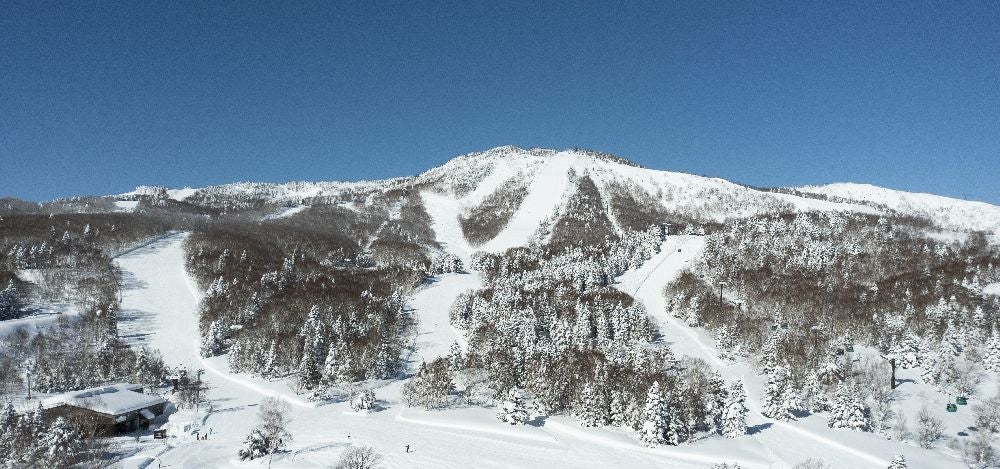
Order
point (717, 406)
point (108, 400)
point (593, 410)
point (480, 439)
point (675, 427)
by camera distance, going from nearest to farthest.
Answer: point (675, 427) < point (480, 439) < point (717, 406) < point (593, 410) < point (108, 400)

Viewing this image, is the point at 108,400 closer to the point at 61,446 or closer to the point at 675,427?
the point at 61,446

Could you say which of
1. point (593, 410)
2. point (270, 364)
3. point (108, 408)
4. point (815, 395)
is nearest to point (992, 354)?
point (815, 395)

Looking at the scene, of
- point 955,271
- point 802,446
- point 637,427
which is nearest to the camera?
point 802,446

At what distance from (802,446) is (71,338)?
114m

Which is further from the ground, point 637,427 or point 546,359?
point 546,359

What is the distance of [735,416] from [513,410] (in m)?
23.7

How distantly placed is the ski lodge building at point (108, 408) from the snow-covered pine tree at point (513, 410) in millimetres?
41917

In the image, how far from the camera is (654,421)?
55.6m

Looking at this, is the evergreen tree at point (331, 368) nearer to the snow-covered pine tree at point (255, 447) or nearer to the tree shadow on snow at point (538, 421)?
the snow-covered pine tree at point (255, 447)

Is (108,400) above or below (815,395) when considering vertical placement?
below

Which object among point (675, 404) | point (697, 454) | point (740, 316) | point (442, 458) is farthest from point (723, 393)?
point (740, 316)

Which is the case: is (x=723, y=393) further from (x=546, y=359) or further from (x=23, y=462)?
(x=23, y=462)

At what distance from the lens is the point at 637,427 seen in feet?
197

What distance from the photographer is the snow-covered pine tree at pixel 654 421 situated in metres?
55.2
